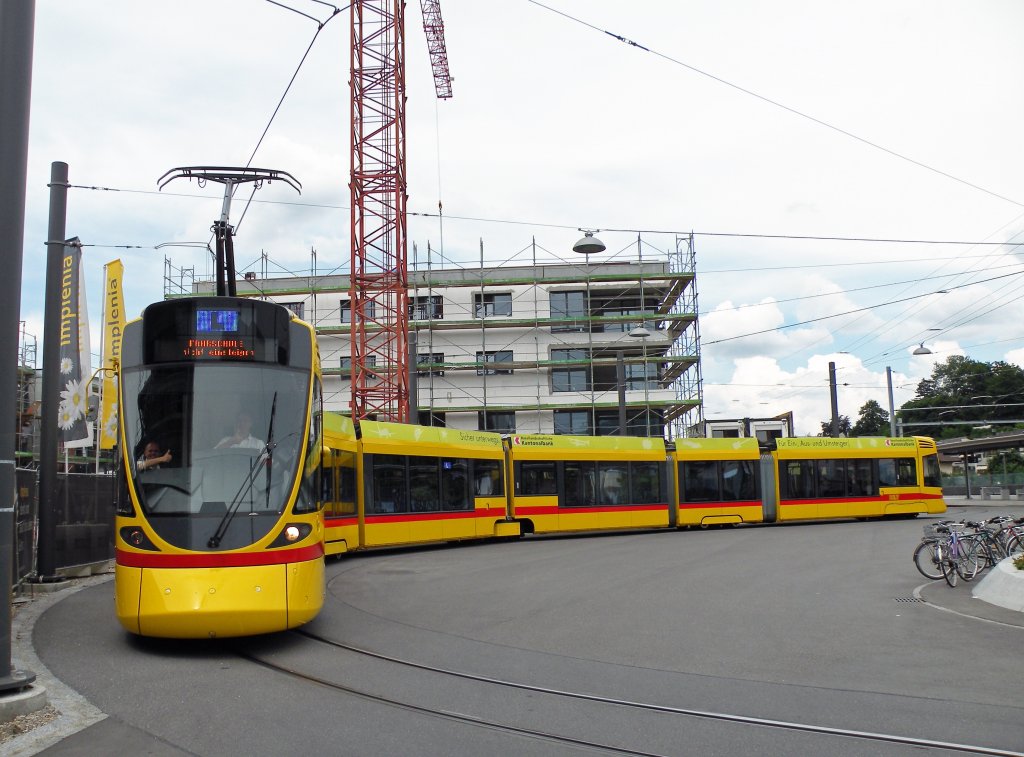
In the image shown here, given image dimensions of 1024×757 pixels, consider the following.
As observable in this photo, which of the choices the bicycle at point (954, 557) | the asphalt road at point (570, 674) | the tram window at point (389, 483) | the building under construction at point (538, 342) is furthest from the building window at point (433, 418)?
the bicycle at point (954, 557)

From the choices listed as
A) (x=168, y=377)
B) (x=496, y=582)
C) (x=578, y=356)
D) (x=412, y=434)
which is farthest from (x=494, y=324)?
(x=168, y=377)

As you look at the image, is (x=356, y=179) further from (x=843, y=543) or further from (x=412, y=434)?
(x=843, y=543)

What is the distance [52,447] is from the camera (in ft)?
43.4

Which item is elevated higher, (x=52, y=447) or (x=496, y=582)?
(x=52, y=447)

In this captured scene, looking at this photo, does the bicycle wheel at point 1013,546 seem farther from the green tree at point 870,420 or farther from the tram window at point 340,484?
the green tree at point 870,420

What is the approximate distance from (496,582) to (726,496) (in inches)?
652

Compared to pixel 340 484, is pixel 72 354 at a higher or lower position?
higher

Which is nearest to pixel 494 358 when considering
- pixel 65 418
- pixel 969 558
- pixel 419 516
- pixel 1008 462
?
pixel 419 516

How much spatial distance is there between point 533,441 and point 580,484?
2.08 metres

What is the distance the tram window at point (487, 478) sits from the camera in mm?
24266

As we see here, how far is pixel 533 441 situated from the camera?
86.8 ft

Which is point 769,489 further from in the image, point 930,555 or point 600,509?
point 930,555

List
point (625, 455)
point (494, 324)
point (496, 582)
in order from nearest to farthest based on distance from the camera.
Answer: point (496, 582) → point (625, 455) → point (494, 324)

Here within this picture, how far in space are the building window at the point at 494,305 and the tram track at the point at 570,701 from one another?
144 feet
